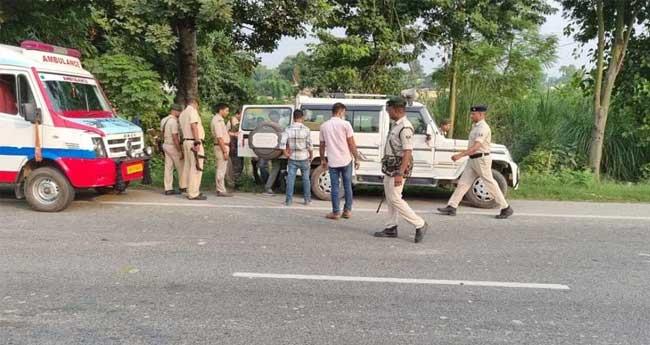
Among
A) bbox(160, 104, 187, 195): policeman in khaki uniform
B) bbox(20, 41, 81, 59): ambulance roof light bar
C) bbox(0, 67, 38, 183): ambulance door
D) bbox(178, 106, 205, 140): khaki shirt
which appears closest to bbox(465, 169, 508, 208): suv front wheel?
bbox(178, 106, 205, 140): khaki shirt

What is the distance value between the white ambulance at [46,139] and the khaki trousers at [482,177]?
199 inches

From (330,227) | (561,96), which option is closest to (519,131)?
(561,96)

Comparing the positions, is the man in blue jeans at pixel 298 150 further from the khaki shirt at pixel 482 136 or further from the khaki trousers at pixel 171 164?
the khaki shirt at pixel 482 136

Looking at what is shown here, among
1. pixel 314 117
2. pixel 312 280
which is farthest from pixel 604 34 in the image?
pixel 312 280

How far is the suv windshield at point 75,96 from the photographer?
27.7ft

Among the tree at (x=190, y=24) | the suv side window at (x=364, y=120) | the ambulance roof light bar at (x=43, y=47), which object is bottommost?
the suv side window at (x=364, y=120)

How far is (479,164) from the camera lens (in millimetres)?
8469

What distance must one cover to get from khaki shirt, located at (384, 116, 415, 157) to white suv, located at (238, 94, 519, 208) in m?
2.86

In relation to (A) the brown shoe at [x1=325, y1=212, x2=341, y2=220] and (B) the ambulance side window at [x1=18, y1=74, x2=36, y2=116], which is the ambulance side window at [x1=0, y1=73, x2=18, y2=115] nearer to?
(B) the ambulance side window at [x1=18, y1=74, x2=36, y2=116]

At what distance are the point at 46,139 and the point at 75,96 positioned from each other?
38.6 inches

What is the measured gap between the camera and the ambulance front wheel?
8.23 metres

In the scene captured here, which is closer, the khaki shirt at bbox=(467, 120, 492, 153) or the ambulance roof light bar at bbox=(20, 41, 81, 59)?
the khaki shirt at bbox=(467, 120, 492, 153)

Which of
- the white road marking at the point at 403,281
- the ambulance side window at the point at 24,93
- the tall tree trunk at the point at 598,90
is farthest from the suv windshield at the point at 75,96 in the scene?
the tall tree trunk at the point at 598,90

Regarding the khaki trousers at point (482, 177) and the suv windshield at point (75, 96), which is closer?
the khaki trousers at point (482, 177)
